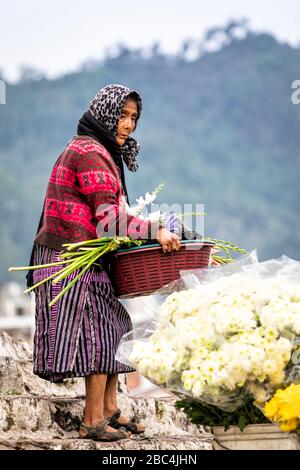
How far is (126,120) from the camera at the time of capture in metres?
6.43

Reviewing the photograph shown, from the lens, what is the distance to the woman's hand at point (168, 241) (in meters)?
5.92

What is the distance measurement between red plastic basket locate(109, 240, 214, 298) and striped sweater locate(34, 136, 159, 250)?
103 millimetres

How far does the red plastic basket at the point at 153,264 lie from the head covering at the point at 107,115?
73cm

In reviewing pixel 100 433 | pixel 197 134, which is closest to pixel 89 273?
pixel 100 433

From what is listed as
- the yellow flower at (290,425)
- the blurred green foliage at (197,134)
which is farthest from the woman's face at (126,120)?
the blurred green foliage at (197,134)

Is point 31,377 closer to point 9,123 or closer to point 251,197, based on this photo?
point 251,197

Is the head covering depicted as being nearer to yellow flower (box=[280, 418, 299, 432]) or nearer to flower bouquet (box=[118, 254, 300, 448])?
flower bouquet (box=[118, 254, 300, 448])

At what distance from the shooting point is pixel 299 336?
A: 500 cm

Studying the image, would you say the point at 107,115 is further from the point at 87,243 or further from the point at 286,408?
the point at 286,408

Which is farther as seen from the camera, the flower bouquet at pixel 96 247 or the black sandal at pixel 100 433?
the black sandal at pixel 100 433

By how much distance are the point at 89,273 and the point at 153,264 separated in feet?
1.31

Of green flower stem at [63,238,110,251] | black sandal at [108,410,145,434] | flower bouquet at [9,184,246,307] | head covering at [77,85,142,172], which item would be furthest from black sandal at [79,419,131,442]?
head covering at [77,85,142,172]

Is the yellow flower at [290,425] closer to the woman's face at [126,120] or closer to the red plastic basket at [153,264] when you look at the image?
the red plastic basket at [153,264]

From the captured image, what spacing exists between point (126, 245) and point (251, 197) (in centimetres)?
15591
